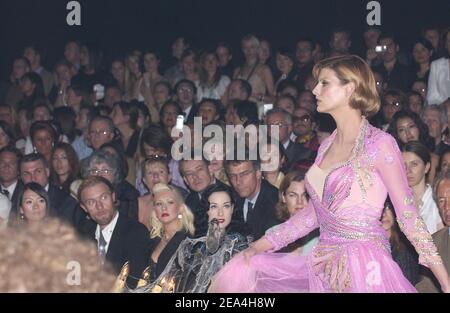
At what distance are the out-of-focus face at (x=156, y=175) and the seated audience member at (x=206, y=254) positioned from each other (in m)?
1.28

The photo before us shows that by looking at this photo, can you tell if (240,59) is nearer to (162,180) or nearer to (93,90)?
(93,90)

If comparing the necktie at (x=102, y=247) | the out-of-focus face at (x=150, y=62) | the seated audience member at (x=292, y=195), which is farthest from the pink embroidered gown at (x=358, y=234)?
the out-of-focus face at (x=150, y=62)

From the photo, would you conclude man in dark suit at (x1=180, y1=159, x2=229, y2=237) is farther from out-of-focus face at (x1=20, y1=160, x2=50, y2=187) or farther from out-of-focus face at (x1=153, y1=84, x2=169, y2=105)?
out-of-focus face at (x1=153, y1=84, x2=169, y2=105)

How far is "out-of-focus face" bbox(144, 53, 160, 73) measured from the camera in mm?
11703

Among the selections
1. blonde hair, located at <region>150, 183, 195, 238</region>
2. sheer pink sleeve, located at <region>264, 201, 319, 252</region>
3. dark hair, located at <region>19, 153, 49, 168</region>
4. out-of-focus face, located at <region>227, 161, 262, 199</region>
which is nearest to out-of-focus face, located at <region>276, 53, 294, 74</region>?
dark hair, located at <region>19, 153, 49, 168</region>

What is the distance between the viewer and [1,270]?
496cm

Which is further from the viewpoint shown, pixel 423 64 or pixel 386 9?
pixel 386 9

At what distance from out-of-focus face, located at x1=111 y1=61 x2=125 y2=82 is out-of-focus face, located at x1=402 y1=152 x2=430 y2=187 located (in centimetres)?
562

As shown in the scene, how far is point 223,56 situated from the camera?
11.6m

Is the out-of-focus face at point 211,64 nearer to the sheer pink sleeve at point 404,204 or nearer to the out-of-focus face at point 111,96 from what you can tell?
the out-of-focus face at point 111,96

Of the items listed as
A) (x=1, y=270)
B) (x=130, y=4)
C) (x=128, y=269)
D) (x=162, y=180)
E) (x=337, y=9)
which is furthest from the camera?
(x=130, y=4)

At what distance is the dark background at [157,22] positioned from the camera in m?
12.4
